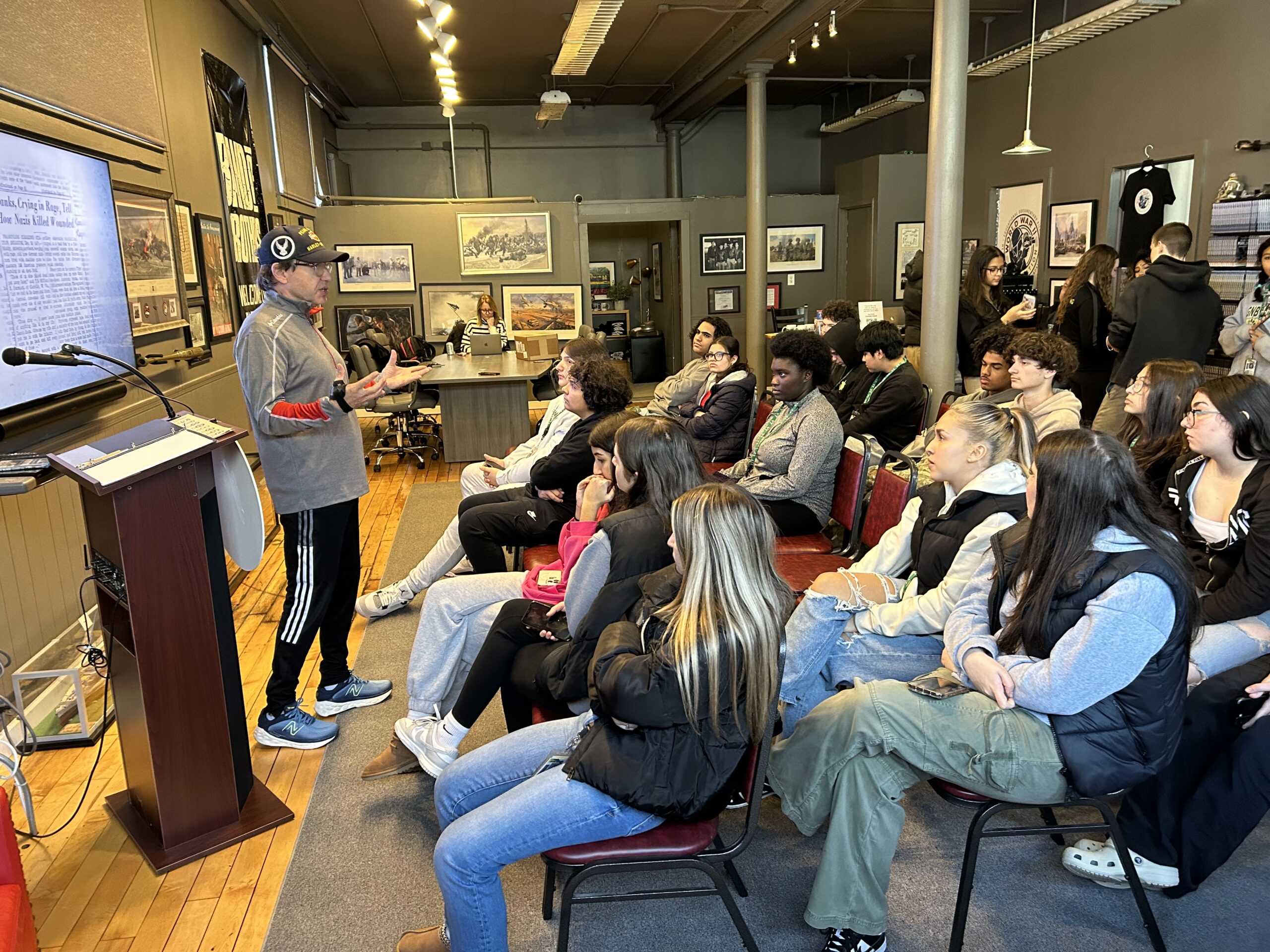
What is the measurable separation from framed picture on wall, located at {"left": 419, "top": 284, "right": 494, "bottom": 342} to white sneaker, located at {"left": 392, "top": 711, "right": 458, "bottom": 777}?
994 centimetres

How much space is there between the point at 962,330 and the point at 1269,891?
179 inches

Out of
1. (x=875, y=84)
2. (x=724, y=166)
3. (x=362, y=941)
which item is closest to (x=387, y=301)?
(x=724, y=166)

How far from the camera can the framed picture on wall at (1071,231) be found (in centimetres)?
859

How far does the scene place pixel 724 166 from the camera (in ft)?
49.5

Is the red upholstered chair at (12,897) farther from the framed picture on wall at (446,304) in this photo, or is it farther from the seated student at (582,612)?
the framed picture on wall at (446,304)

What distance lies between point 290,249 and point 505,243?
964 cm

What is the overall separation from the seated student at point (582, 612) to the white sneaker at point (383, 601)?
147 cm

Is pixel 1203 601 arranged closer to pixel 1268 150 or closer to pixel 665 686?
pixel 665 686

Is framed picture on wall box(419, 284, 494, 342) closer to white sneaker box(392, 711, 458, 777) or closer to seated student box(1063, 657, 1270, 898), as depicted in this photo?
white sneaker box(392, 711, 458, 777)

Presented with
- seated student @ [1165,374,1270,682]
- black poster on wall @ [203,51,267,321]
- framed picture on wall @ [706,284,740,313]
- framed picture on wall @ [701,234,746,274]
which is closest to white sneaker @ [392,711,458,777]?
seated student @ [1165,374,1270,682]

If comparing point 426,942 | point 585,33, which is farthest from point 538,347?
point 426,942

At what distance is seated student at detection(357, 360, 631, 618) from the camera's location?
13.1 feet

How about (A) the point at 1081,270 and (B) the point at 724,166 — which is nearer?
(A) the point at 1081,270

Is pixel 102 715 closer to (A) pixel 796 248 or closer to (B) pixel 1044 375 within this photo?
(B) pixel 1044 375
